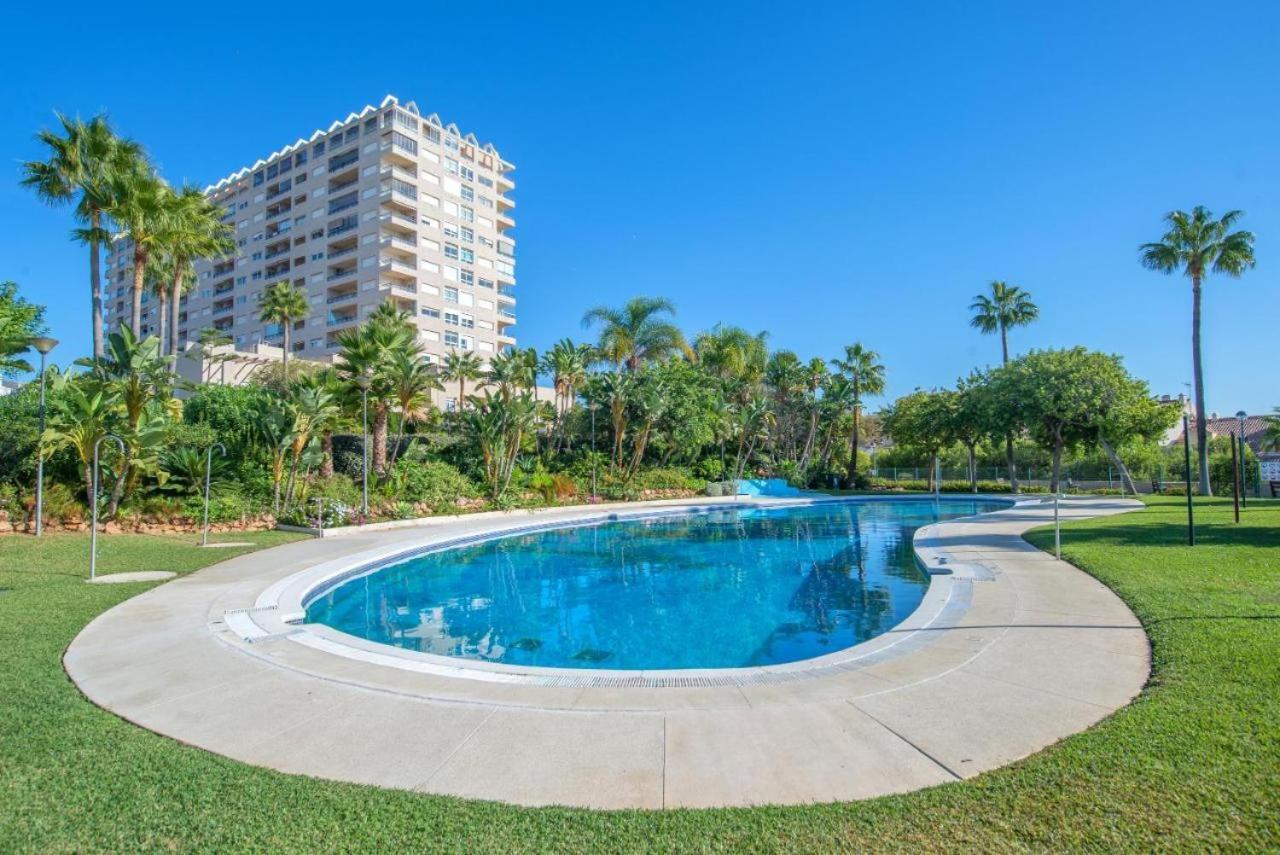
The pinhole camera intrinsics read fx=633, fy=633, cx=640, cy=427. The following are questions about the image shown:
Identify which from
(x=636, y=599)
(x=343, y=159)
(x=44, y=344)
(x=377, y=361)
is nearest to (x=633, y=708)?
(x=636, y=599)

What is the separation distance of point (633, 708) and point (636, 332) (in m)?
32.2

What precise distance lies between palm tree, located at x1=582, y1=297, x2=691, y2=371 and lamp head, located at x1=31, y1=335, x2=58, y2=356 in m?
24.6

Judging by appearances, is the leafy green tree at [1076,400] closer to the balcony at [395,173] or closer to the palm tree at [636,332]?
the palm tree at [636,332]

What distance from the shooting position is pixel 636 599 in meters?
11.6

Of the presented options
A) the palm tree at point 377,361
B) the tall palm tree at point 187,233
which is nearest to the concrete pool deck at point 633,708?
the palm tree at point 377,361

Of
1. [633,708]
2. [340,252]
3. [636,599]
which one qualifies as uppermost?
[340,252]

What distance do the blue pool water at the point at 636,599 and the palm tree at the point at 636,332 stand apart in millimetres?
18257

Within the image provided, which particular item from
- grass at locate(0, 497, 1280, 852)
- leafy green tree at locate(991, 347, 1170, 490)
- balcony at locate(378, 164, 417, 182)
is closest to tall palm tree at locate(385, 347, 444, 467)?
grass at locate(0, 497, 1280, 852)

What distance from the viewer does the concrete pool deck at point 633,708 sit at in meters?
3.89

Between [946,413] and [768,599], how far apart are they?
103 feet

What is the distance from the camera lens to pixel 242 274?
59.5 m

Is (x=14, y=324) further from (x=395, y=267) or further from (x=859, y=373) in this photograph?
(x=859, y=373)

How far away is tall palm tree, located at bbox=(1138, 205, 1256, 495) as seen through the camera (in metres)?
30.8

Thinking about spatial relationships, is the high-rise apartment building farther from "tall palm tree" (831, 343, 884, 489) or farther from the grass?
the grass
